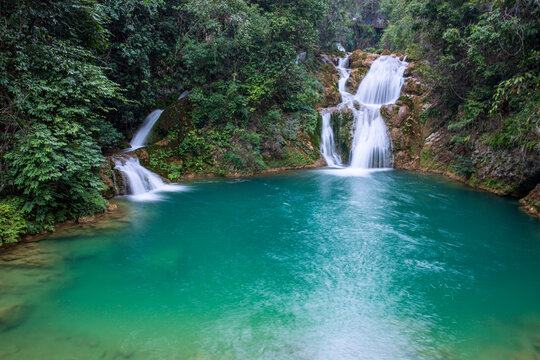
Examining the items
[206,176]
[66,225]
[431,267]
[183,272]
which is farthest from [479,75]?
[66,225]

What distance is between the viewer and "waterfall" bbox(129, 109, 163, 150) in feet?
46.8

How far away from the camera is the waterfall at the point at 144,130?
1427 centimetres

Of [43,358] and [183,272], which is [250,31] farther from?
[43,358]

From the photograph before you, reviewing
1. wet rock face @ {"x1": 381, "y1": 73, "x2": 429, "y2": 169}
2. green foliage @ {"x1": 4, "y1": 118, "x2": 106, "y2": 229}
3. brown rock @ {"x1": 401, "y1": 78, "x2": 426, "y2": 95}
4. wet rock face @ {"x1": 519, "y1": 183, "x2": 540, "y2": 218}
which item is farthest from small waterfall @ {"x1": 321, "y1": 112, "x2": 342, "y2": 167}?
green foliage @ {"x1": 4, "y1": 118, "x2": 106, "y2": 229}

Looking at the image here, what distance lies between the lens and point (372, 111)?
58.4 ft

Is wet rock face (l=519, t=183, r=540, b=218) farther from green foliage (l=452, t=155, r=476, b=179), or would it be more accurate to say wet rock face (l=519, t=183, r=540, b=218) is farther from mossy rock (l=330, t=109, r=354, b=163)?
mossy rock (l=330, t=109, r=354, b=163)

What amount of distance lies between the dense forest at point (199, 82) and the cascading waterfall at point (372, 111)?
4.35 ft

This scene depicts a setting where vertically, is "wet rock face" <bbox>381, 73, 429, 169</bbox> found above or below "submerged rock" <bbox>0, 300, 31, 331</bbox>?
above

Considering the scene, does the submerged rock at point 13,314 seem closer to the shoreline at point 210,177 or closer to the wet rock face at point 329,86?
the shoreline at point 210,177

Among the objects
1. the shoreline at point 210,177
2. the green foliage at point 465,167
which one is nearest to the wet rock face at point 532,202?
the shoreline at point 210,177

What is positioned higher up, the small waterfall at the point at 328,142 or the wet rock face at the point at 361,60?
the wet rock face at the point at 361,60

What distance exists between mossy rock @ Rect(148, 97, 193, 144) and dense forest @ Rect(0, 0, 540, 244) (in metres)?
0.38

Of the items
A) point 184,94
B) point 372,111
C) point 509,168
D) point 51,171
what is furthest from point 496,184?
point 184,94

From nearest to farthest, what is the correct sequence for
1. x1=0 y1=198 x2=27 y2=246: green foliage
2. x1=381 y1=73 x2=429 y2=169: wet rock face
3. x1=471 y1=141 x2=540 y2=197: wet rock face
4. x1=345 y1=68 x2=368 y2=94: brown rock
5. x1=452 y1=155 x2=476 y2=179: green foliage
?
x1=0 y1=198 x2=27 y2=246: green foliage < x1=471 y1=141 x2=540 y2=197: wet rock face < x1=452 y1=155 x2=476 y2=179: green foliage < x1=381 y1=73 x2=429 y2=169: wet rock face < x1=345 y1=68 x2=368 y2=94: brown rock
